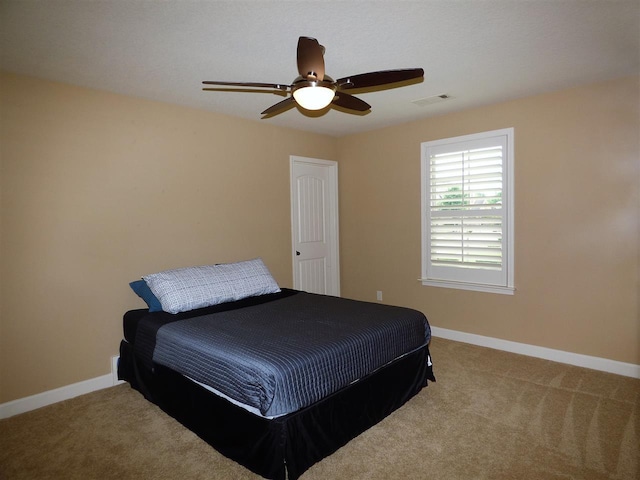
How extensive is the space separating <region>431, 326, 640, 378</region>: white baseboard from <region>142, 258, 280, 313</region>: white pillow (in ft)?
6.91

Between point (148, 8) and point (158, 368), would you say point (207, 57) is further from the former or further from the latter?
point (158, 368)

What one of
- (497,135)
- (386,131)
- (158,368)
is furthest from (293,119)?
(158,368)

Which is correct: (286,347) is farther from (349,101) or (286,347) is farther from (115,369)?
(115,369)

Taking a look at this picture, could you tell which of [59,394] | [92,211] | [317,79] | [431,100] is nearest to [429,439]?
[317,79]

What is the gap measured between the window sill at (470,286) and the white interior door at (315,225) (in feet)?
4.30

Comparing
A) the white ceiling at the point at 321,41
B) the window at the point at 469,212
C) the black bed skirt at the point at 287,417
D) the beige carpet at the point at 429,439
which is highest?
the white ceiling at the point at 321,41

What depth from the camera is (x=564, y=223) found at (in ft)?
11.7

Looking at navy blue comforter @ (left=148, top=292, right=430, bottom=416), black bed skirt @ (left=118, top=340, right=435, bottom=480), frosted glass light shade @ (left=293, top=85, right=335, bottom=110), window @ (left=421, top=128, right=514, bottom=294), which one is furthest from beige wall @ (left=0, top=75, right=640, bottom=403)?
frosted glass light shade @ (left=293, top=85, right=335, bottom=110)

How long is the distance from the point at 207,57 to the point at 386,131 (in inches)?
107

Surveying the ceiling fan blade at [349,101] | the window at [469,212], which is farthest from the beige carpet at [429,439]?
the ceiling fan blade at [349,101]

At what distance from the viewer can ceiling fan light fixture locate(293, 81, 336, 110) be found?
209cm

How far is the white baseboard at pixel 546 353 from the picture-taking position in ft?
10.9

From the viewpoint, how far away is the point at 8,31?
2258mm

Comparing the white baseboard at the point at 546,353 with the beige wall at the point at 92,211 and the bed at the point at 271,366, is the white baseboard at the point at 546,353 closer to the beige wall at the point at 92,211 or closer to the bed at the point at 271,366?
the bed at the point at 271,366
